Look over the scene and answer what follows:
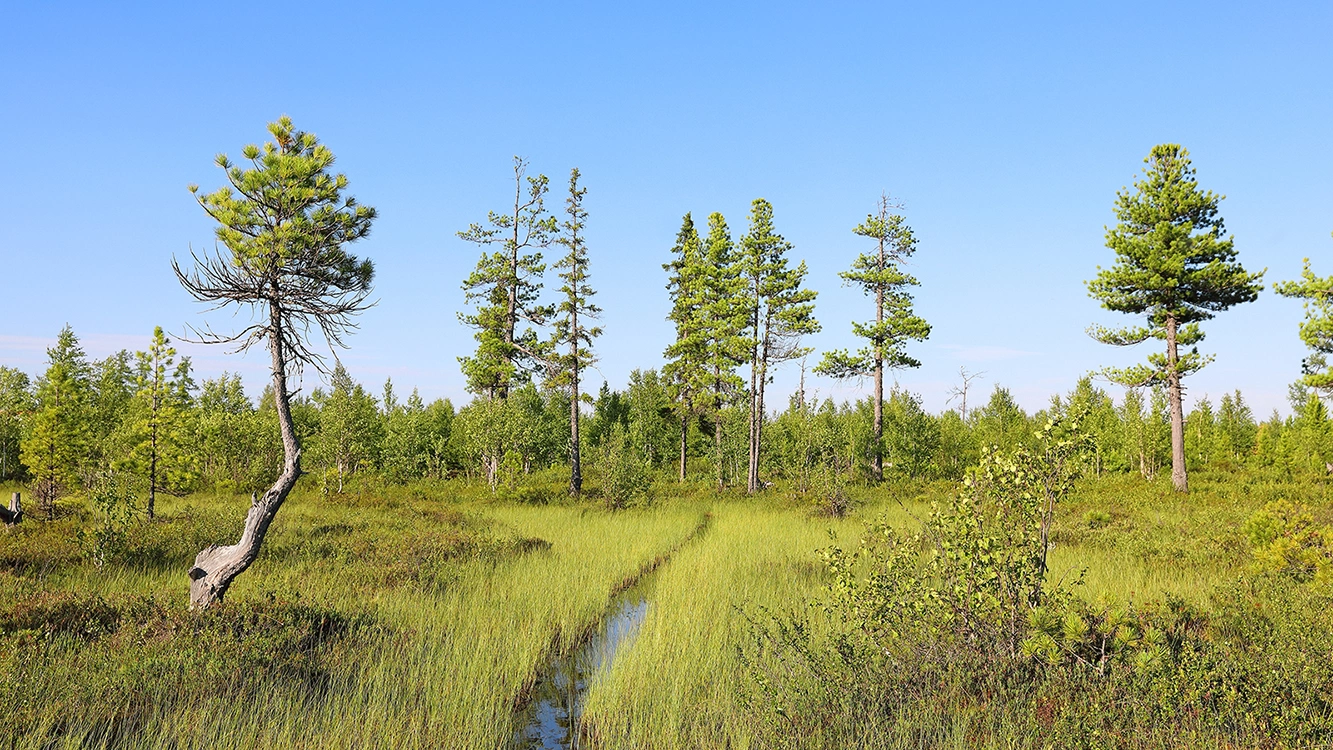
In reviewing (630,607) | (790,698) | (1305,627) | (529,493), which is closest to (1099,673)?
(790,698)

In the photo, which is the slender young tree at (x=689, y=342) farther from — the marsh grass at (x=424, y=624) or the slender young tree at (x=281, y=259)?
the slender young tree at (x=281, y=259)

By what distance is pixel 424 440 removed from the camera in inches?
1897

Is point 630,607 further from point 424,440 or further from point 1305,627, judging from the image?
point 424,440

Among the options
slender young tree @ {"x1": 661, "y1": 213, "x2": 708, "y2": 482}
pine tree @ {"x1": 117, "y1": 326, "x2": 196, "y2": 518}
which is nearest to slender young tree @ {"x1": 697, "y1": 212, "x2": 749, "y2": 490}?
slender young tree @ {"x1": 661, "y1": 213, "x2": 708, "y2": 482}

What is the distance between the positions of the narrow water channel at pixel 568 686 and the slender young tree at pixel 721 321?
25451mm

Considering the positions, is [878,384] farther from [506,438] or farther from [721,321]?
[506,438]

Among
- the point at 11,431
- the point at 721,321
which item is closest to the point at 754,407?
the point at 721,321

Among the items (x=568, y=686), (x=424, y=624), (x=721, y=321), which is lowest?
(x=568, y=686)

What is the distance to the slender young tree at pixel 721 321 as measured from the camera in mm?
35750

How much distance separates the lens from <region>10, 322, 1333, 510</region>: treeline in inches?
899

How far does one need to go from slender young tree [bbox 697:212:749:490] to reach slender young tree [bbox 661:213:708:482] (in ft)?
1.16

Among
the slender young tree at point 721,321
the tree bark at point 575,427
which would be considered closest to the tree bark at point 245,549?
the tree bark at point 575,427

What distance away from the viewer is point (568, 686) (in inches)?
319

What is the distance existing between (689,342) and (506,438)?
1315 centimetres
